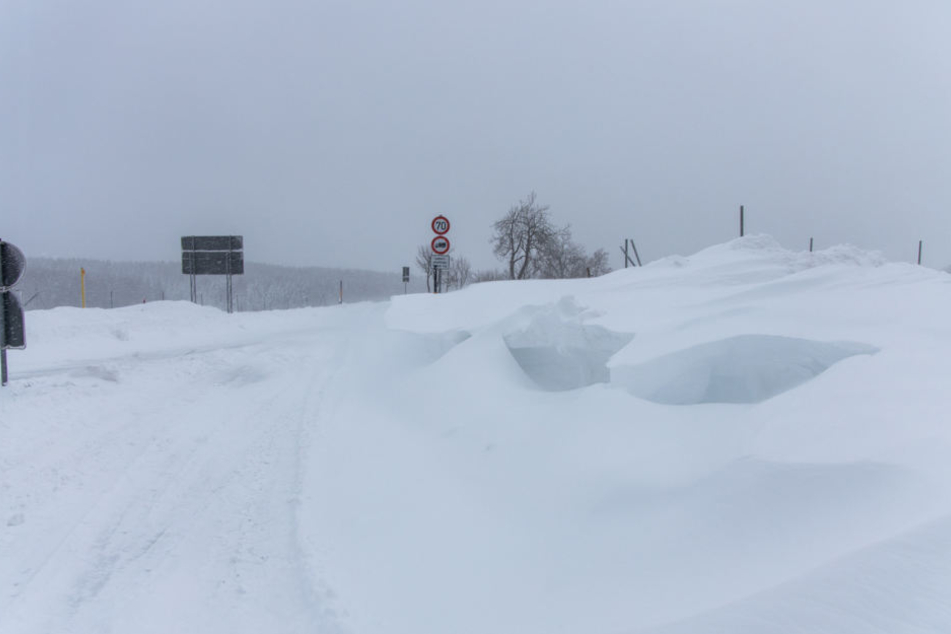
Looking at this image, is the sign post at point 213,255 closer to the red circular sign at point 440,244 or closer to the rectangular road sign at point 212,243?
the rectangular road sign at point 212,243

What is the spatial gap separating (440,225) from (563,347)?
29.3ft

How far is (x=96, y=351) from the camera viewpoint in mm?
13453

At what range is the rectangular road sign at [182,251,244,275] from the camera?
31219 mm

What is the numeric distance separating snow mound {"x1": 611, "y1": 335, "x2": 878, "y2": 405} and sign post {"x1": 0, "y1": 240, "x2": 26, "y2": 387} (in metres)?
9.02

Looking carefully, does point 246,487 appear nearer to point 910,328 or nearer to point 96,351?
point 910,328

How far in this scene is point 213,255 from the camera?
1238 inches

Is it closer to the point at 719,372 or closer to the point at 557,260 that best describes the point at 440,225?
the point at 719,372

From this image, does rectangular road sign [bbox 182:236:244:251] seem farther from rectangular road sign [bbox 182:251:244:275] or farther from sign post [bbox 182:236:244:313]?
rectangular road sign [bbox 182:251:244:275]

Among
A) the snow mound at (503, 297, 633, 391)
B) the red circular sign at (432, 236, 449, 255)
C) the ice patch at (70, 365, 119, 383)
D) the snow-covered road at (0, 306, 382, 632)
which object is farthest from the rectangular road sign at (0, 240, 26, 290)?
the red circular sign at (432, 236, 449, 255)

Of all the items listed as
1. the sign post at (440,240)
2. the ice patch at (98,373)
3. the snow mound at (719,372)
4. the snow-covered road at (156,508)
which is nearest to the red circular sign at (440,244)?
the sign post at (440,240)

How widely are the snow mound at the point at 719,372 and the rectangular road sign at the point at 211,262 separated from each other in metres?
29.1

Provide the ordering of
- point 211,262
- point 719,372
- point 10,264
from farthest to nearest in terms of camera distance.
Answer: point 211,262 < point 10,264 < point 719,372

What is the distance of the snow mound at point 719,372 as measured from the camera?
5.56 meters

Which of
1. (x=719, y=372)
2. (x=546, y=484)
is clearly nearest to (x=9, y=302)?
(x=546, y=484)
